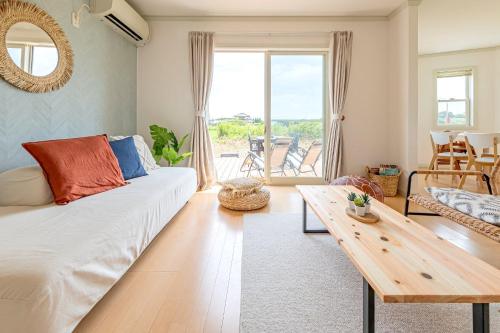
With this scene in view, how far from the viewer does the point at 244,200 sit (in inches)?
118

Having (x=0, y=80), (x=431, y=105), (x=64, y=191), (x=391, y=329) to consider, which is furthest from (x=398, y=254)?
(x=431, y=105)

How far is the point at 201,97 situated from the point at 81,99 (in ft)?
5.42

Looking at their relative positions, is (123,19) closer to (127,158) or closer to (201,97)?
(201,97)

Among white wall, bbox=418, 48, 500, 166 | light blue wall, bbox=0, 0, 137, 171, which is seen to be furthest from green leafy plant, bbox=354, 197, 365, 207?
white wall, bbox=418, 48, 500, 166

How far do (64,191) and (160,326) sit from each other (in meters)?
1.15

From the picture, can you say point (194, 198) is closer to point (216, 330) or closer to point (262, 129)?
point (262, 129)

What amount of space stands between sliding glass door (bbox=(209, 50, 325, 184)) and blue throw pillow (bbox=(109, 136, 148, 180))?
1839mm

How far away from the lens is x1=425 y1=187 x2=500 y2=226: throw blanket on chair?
1630 mm

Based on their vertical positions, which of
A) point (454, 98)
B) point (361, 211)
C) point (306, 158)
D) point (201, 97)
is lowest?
point (361, 211)

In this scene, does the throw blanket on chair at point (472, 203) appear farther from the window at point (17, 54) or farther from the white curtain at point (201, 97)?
the window at point (17, 54)

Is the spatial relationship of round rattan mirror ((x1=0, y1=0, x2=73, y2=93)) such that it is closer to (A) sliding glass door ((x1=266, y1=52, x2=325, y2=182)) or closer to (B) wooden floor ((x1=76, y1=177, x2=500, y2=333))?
(B) wooden floor ((x1=76, y1=177, x2=500, y2=333))

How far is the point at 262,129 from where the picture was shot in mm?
4512

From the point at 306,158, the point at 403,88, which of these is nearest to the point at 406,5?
the point at 403,88

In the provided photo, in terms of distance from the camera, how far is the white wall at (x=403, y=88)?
11.6ft
